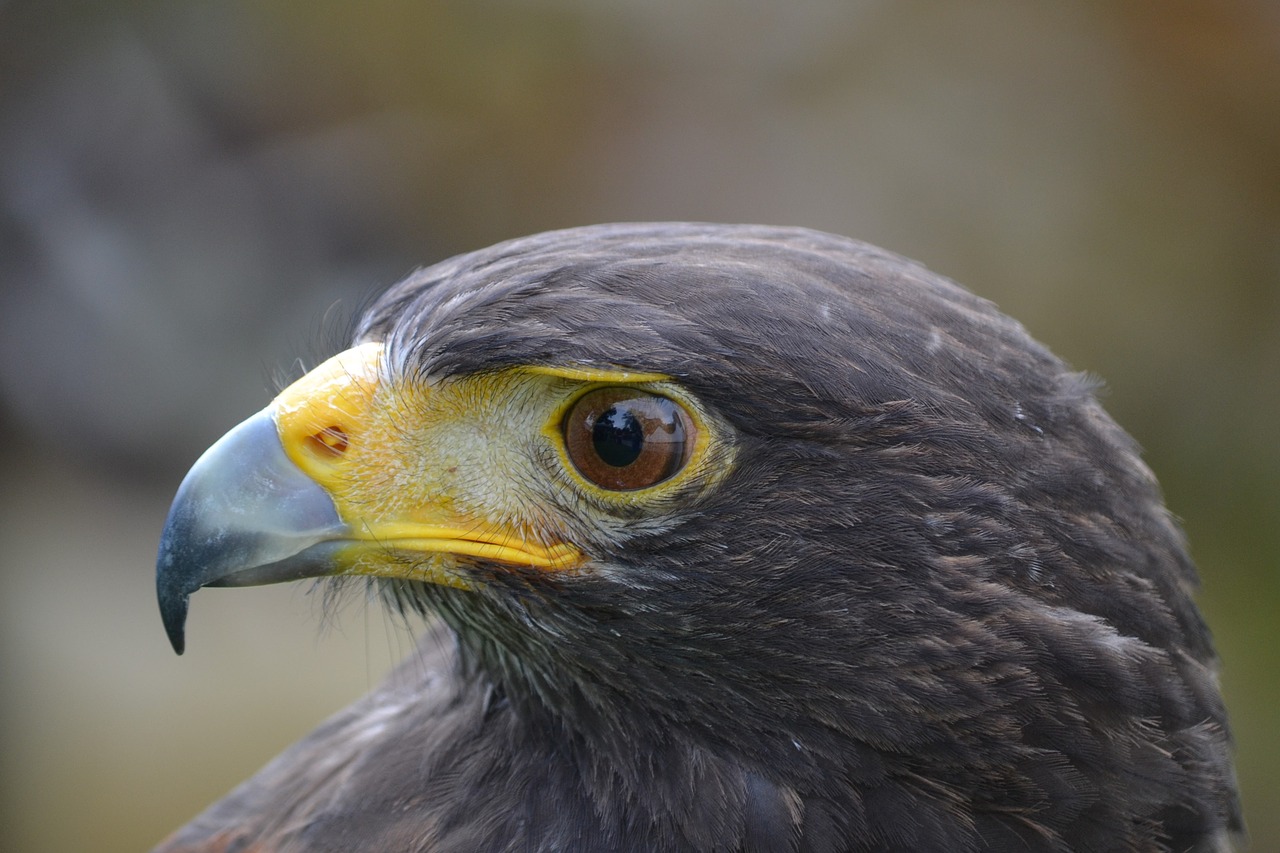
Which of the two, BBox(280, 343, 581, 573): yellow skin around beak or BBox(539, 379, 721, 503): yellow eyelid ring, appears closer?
BBox(539, 379, 721, 503): yellow eyelid ring

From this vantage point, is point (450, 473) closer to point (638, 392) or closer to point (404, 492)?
point (404, 492)

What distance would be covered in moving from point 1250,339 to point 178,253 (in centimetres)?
714

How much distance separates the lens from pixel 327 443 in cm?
Result: 220

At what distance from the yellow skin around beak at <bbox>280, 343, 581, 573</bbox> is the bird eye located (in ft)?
0.50

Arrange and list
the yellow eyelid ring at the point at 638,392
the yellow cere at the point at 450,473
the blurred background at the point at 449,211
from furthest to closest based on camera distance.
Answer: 1. the blurred background at the point at 449,211
2. the yellow cere at the point at 450,473
3. the yellow eyelid ring at the point at 638,392

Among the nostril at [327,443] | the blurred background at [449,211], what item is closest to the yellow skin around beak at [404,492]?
the nostril at [327,443]

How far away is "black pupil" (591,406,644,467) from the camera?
2.07m

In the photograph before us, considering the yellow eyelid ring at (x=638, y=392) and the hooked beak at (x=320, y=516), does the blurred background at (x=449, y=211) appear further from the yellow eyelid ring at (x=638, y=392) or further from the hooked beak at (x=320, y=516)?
the yellow eyelid ring at (x=638, y=392)

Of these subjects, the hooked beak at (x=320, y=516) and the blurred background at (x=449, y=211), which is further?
the blurred background at (x=449, y=211)

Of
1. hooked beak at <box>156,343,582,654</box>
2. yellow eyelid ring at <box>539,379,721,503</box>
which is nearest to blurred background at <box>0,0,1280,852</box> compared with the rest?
hooked beak at <box>156,343,582,654</box>

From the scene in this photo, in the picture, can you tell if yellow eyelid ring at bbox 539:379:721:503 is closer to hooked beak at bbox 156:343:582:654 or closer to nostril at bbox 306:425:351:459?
hooked beak at bbox 156:343:582:654

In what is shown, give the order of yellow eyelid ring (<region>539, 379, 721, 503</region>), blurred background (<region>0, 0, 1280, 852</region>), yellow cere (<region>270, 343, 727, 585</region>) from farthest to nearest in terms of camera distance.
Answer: blurred background (<region>0, 0, 1280, 852</region>) → yellow cere (<region>270, 343, 727, 585</region>) → yellow eyelid ring (<region>539, 379, 721, 503</region>)

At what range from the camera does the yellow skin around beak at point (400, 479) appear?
216 cm

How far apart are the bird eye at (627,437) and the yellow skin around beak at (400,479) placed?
0.50ft
